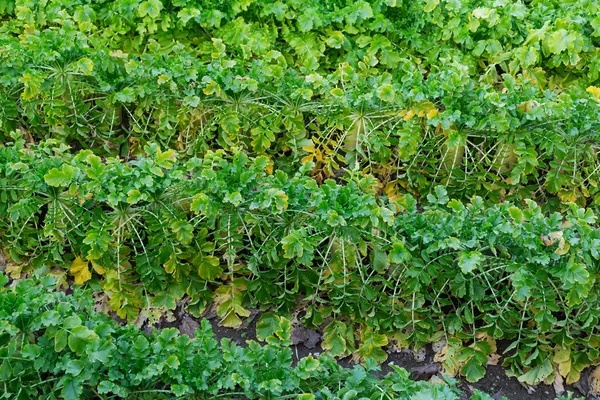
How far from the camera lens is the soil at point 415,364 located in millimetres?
4293

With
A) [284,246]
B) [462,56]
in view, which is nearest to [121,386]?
[284,246]

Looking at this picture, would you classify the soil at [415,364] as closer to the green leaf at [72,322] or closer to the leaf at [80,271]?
the leaf at [80,271]

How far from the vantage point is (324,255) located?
4.44 metres

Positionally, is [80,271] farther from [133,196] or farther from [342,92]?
[342,92]

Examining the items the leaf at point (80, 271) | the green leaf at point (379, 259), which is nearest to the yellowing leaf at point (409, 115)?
the green leaf at point (379, 259)

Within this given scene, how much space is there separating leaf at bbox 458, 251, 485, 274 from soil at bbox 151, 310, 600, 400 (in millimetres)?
753

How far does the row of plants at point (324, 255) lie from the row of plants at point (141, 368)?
781mm

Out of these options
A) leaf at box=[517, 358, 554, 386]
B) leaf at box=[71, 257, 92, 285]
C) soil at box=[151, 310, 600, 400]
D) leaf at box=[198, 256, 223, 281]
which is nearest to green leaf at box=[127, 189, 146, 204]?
leaf at box=[198, 256, 223, 281]

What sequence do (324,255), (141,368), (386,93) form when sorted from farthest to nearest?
(386,93) < (324,255) < (141,368)

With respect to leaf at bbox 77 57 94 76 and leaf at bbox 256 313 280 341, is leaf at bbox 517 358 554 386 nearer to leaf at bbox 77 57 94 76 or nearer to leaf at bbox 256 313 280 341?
→ leaf at bbox 256 313 280 341

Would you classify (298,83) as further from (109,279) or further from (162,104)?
(109,279)

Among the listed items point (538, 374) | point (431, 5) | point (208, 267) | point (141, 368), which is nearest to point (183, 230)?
point (208, 267)

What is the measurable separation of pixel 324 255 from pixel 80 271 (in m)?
1.48

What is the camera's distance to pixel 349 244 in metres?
4.23
